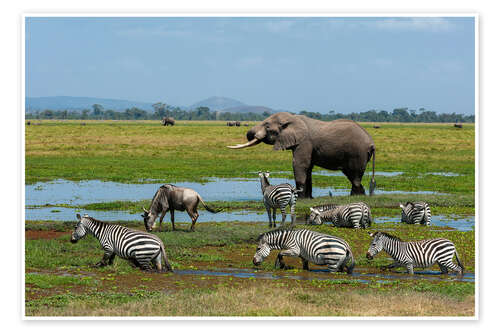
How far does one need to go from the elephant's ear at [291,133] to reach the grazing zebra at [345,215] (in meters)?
6.50

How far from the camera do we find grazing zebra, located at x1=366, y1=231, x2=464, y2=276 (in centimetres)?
1423

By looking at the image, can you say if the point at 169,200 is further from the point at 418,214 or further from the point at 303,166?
the point at 303,166

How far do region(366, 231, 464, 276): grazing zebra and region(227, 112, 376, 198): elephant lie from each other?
11926 millimetres

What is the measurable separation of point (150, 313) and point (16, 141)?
148 inches

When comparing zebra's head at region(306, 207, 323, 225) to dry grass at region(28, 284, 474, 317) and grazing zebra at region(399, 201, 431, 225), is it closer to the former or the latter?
grazing zebra at region(399, 201, 431, 225)

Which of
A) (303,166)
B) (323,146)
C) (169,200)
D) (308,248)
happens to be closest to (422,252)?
(308,248)

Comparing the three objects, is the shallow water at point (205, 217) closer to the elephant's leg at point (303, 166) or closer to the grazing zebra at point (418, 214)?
the grazing zebra at point (418, 214)

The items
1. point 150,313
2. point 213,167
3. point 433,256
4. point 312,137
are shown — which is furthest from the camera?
point 213,167

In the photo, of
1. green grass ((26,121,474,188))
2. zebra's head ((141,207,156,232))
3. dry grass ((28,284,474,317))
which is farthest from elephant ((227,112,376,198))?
dry grass ((28,284,474,317))

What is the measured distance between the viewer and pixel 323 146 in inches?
1051
